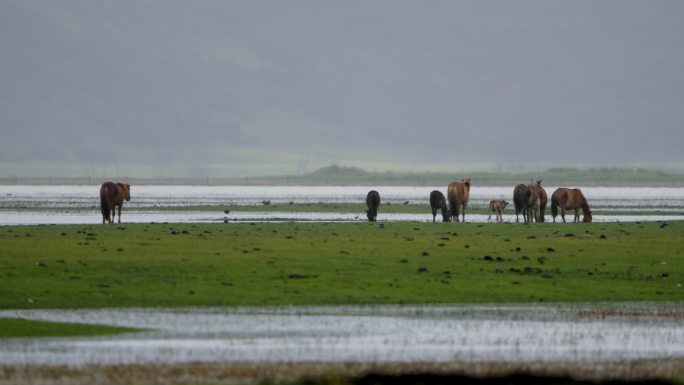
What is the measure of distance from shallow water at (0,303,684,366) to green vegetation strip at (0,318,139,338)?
1.37 ft

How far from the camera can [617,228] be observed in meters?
42.7

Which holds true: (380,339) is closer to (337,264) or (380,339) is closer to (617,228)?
(337,264)

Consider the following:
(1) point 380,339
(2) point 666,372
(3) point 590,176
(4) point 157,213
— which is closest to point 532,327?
(1) point 380,339

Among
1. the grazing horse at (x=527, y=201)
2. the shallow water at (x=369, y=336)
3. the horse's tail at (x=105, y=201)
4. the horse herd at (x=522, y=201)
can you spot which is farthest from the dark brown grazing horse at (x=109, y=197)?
the shallow water at (x=369, y=336)

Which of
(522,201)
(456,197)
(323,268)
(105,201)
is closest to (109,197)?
(105,201)

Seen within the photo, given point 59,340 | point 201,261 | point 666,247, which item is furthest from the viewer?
point 666,247

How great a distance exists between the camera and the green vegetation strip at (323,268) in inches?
956

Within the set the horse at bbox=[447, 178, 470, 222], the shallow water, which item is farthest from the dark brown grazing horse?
the shallow water

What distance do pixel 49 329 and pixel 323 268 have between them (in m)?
8.32

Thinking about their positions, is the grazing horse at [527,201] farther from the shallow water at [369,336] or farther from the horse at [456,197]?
the shallow water at [369,336]

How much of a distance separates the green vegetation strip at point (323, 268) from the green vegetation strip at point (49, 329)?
85.6 inches

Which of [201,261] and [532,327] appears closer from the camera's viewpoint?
[532,327]

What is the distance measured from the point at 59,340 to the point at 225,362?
2.90 metres

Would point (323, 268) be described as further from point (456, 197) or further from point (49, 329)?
point (456, 197)
